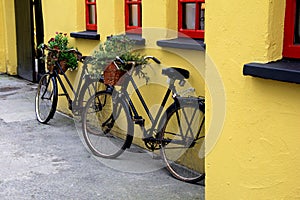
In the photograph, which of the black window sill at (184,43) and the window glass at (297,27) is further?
the black window sill at (184,43)

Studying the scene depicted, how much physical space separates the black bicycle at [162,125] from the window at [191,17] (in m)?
0.43

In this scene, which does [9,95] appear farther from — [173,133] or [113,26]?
[173,133]

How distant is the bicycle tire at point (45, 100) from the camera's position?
6.54 metres

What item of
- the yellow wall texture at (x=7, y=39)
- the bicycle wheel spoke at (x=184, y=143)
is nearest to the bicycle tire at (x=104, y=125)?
the bicycle wheel spoke at (x=184, y=143)

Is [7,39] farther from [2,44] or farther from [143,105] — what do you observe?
[143,105]

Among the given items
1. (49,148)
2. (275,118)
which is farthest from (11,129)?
(275,118)

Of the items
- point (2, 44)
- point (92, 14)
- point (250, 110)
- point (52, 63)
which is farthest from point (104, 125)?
point (2, 44)

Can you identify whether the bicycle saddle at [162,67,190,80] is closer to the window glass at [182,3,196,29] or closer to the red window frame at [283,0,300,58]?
the window glass at [182,3,196,29]

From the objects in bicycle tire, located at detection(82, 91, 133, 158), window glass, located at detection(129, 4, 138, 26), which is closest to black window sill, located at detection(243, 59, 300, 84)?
bicycle tire, located at detection(82, 91, 133, 158)

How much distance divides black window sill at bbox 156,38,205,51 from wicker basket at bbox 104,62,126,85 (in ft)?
1.68

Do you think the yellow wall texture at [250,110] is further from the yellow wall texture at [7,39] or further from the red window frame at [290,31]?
the yellow wall texture at [7,39]

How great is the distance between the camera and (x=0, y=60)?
11.4m

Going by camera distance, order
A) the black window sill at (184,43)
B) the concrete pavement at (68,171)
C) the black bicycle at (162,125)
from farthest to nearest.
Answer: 1. the black bicycle at (162,125)
2. the black window sill at (184,43)
3. the concrete pavement at (68,171)

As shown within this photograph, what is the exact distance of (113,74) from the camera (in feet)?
16.0
